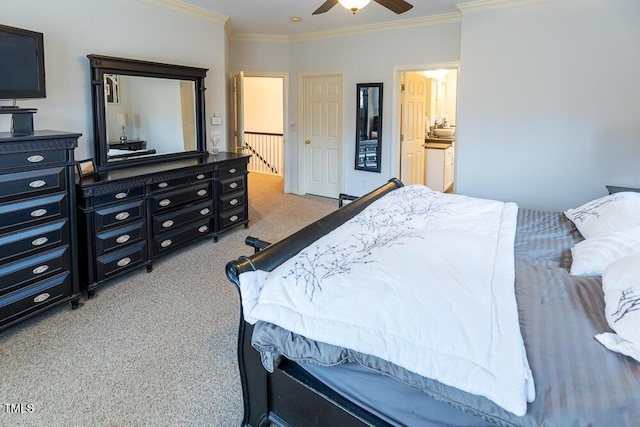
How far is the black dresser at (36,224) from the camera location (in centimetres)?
254

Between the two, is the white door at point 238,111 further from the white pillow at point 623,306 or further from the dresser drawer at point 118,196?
the white pillow at point 623,306

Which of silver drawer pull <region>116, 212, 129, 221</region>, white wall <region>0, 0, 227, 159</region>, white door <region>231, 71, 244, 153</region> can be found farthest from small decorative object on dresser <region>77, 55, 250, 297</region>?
white door <region>231, 71, 244, 153</region>

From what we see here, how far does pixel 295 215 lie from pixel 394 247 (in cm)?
402

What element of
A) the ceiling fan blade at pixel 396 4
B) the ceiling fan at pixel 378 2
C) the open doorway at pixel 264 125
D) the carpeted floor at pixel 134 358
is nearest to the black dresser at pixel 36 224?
the carpeted floor at pixel 134 358

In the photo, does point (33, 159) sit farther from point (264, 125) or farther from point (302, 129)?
point (264, 125)

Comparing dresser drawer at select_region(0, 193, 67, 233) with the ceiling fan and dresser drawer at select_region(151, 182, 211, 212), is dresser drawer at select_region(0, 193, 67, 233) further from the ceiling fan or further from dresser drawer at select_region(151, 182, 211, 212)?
the ceiling fan

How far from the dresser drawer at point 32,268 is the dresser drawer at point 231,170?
1.88m

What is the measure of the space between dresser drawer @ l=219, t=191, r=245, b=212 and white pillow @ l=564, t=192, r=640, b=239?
329 cm

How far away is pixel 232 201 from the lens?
4.71 m

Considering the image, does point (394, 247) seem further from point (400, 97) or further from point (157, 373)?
point (400, 97)

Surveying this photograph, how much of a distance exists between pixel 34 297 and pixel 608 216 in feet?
11.5

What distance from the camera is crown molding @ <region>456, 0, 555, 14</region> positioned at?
4.12m

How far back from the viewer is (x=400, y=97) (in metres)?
5.81

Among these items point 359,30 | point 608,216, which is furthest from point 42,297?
point 359,30
